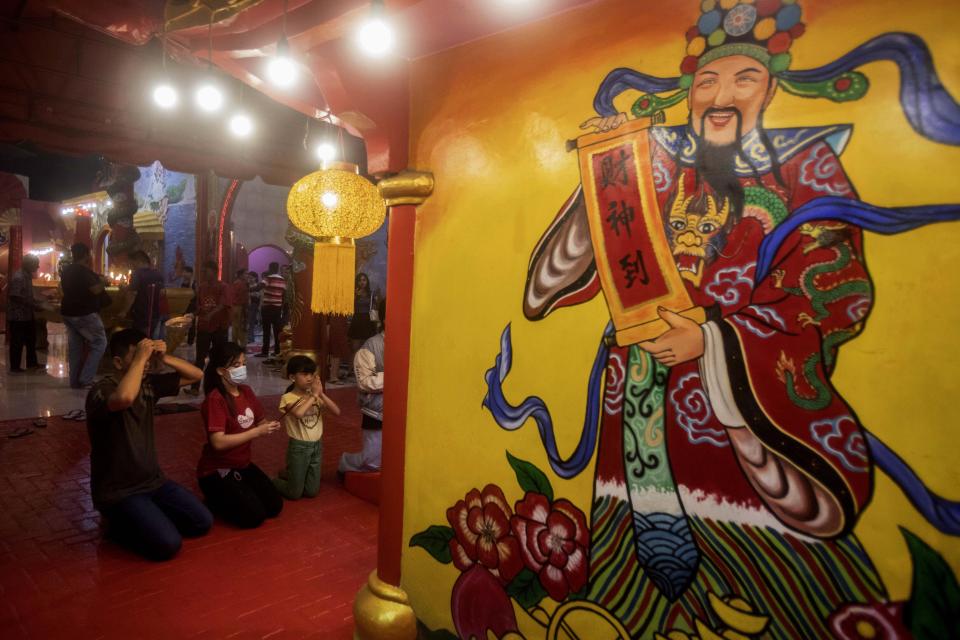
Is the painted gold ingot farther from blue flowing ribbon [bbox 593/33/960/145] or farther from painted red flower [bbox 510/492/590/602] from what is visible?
blue flowing ribbon [bbox 593/33/960/145]

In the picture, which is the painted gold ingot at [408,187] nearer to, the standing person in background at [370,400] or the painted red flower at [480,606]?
the painted red flower at [480,606]

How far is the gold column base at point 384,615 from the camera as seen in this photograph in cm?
291

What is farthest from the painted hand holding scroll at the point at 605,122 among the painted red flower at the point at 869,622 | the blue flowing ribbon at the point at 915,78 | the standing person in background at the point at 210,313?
the standing person in background at the point at 210,313

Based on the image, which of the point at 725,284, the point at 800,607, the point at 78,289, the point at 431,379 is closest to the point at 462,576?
the point at 431,379

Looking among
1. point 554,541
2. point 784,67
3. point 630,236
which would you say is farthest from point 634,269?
point 554,541

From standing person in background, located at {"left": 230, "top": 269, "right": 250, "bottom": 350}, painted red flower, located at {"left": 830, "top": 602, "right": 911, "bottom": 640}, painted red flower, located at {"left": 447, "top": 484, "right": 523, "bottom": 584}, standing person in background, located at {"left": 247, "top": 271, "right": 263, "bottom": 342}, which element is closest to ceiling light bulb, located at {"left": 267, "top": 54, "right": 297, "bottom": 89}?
painted red flower, located at {"left": 447, "top": 484, "right": 523, "bottom": 584}

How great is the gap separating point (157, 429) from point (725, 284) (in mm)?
7374

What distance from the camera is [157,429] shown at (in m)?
7.15

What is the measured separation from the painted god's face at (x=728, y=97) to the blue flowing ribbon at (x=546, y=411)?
0.82 m

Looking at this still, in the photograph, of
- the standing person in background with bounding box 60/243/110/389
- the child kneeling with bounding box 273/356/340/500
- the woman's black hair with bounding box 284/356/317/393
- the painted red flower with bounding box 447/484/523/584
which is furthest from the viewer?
the standing person in background with bounding box 60/243/110/389

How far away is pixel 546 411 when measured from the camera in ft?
8.05

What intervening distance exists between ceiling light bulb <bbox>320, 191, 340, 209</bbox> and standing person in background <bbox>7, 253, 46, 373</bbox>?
8756 mm

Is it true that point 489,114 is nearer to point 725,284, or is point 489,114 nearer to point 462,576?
point 725,284

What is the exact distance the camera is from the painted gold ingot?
9.48 ft
